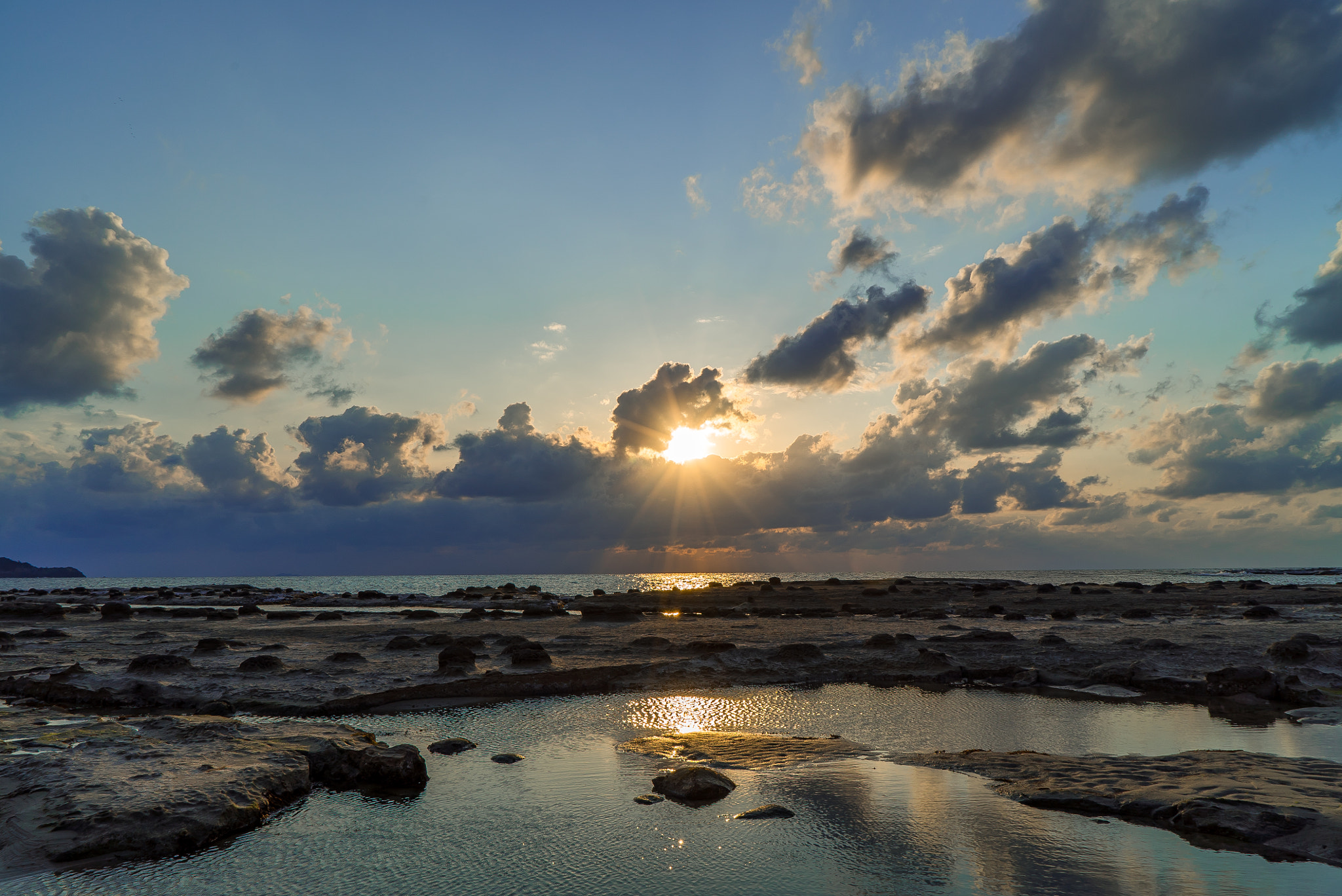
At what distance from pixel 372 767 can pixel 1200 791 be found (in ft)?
48.2

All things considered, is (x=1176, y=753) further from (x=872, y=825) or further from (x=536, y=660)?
(x=536, y=660)

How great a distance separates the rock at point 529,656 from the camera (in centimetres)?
2481

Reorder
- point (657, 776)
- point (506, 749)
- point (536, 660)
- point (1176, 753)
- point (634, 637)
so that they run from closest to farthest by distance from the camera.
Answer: point (657, 776) → point (1176, 753) → point (506, 749) → point (536, 660) → point (634, 637)

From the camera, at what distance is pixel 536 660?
81.8 ft

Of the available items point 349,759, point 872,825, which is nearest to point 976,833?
point 872,825

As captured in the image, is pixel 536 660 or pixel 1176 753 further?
pixel 536 660

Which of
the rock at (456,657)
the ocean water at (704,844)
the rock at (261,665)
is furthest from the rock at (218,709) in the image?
the ocean water at (704,844)

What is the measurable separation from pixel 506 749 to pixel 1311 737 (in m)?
19.0

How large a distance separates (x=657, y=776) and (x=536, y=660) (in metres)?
13.6

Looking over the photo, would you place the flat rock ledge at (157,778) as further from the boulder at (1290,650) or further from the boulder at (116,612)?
the boulder at (116,612)

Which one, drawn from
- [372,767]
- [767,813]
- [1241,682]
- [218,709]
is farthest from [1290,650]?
[218,709]

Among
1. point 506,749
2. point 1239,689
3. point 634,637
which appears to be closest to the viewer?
point 506,749

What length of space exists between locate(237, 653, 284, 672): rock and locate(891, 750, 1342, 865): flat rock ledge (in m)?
22.3

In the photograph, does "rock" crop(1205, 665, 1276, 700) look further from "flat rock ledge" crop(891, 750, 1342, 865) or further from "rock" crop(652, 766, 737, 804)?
"rock" crop(652, 766, 737, 804)
